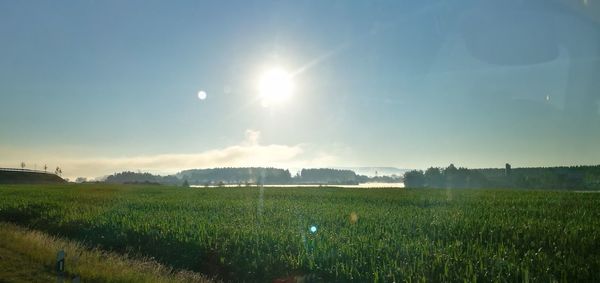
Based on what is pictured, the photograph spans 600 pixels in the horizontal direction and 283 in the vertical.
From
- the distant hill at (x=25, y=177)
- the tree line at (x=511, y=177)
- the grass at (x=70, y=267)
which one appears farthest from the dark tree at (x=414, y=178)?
the grass at (x=70, y=267)

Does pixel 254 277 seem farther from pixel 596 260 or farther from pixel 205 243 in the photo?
pixel 596 260

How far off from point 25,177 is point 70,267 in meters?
137

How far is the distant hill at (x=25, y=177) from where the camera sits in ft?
387

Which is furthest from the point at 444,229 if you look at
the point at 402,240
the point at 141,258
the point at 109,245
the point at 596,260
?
the point at 109,245

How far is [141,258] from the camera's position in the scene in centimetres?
1719

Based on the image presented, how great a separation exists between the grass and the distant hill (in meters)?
123

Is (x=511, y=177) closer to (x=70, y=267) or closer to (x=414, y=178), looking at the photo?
(x=414, y=178)

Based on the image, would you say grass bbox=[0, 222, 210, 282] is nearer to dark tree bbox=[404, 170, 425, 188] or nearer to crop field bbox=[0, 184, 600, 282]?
crop field bbox=[0, 184, 600, 282]

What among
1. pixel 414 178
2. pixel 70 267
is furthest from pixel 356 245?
pixel 414 178

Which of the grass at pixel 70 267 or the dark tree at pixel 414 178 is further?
the dark tree at pixel 414 178

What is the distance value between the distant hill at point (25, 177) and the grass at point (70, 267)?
404 feet

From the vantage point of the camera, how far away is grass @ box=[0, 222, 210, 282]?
12109mm

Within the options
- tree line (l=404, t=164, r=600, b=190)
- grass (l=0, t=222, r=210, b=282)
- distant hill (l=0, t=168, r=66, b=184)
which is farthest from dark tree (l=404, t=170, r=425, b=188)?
grass (l=0, t=222, r=210, b=282)

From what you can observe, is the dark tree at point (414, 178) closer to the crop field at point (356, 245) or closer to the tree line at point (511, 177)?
the tree line at point (511, 177)
